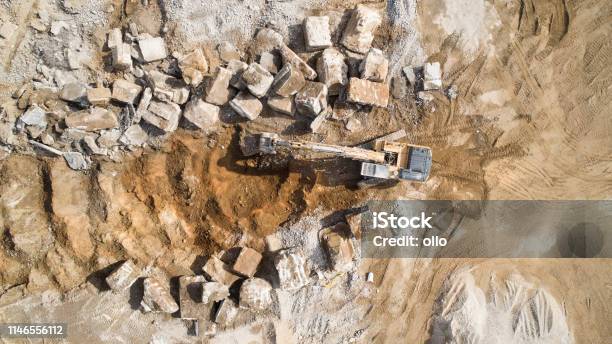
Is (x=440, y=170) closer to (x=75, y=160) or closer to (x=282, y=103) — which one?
(x=282, y=103)

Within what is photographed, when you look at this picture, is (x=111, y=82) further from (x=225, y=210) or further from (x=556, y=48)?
(x=556, y=48)

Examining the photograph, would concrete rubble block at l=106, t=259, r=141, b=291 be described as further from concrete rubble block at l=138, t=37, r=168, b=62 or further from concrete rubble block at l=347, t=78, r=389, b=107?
concrete rubble block at l=347, t=78, r=389, b=107

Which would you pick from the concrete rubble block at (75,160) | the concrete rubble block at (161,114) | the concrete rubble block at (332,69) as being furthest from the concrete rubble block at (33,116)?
the concrete rubble block at (332,69)

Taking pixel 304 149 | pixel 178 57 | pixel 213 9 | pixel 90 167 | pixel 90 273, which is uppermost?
pixel 213 9

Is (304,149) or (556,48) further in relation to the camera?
(556,48)

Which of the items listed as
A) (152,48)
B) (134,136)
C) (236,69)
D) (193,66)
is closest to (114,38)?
(152,48)

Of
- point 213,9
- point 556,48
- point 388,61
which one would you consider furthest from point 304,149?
point 556,48
